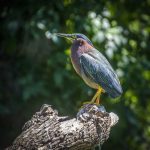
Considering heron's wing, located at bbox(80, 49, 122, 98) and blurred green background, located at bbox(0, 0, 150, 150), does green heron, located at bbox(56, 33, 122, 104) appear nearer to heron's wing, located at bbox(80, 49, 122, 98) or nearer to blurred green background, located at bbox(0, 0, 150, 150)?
heron's wing, located at bbox(80, 49, 122, 98)

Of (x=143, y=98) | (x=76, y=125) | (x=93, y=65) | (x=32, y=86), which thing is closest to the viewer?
(x=76, y=125)

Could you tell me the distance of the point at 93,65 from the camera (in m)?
7.10

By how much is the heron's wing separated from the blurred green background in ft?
6.01

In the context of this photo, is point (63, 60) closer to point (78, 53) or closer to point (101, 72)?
point (78, 53)

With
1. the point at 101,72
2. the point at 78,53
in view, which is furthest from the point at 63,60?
the point at 101,72

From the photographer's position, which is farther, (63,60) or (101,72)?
(63,60)

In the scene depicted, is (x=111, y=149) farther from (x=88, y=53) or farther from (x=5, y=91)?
(x=88, y=53)

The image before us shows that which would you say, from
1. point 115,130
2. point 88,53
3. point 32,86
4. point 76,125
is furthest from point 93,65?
point 115,130

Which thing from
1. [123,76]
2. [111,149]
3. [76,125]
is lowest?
[76,125]

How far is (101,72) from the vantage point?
23.1ft

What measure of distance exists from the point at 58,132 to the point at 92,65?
1437 mm

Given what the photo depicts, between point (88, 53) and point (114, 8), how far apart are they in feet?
10.1

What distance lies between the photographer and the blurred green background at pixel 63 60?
914 centimetres

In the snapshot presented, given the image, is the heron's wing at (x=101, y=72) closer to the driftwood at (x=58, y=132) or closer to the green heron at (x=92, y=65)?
the green heron at (x=92, y=65)
